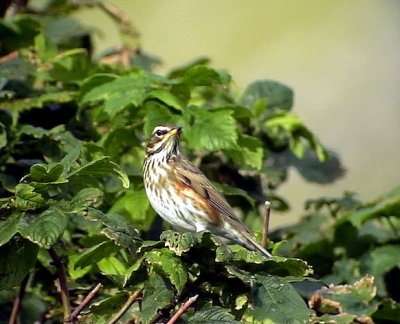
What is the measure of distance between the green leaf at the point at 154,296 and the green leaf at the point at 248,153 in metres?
1.42

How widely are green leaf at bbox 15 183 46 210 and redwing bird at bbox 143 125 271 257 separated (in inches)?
51.7

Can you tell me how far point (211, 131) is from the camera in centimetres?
Result: 411

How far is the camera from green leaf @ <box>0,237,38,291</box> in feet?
9.78

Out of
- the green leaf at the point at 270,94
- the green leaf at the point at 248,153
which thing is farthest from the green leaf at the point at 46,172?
the green leaf at the point at 270,94

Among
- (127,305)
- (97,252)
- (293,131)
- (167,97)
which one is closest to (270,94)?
(293,131)

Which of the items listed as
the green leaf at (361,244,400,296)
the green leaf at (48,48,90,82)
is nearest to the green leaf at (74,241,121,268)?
the green leaf at (361,244,400,296)

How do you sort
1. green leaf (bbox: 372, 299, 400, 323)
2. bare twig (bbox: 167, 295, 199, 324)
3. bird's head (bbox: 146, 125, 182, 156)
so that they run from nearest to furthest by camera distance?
bare twig (bbox: 167, 295, 199, 324), green leaf (bbox: 372, 299, 400, 323), bird's head (bbox: 146, 125, 182, 156)

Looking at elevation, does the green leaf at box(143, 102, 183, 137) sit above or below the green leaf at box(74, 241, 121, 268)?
above

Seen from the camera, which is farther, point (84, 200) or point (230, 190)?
point (230, 190)

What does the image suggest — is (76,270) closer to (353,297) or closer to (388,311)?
(353,297)

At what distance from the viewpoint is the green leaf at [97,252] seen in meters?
3.01

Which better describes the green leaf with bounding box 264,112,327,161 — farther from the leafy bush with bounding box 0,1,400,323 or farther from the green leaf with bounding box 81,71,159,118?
the green leaf with bounding box 81,71,159,118

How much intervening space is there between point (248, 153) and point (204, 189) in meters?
0.25

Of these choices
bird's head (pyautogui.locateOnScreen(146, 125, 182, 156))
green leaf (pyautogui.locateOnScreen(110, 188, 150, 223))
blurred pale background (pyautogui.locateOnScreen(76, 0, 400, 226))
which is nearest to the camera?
green leaf (pyautogui.locateOnScreen(110, 188, 150, 223))
